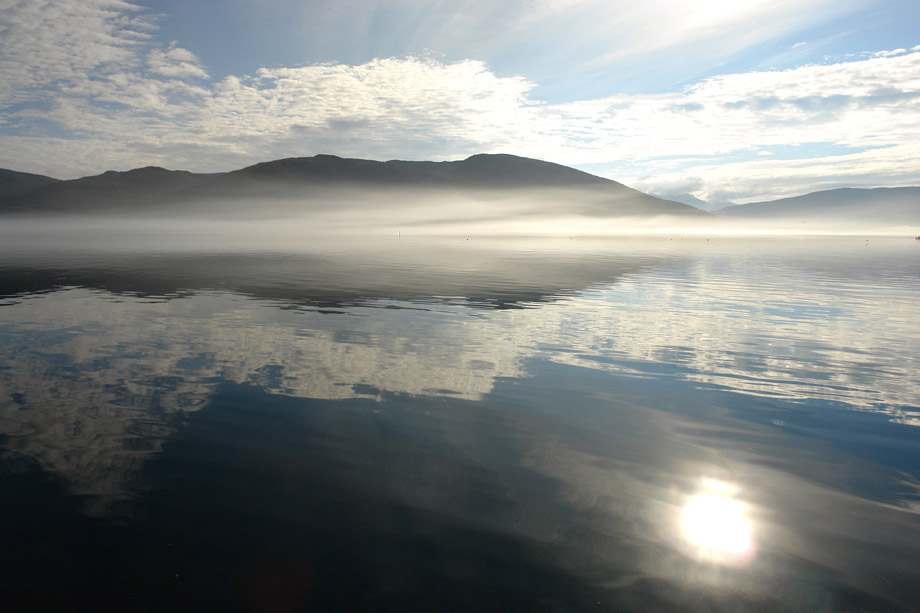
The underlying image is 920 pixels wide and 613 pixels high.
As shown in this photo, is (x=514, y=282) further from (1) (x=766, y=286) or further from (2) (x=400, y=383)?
(2) (x=400, y=383)

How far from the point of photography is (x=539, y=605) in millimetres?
5488

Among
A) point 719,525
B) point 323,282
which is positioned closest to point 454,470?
point 719,525

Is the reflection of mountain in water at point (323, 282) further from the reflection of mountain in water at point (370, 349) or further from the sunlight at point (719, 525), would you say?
the sunlight at point (719, 525)

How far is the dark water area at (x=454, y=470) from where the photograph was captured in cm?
580

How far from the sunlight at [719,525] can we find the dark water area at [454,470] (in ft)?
0.12

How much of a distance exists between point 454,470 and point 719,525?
13.0 ft

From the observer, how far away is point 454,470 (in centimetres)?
845

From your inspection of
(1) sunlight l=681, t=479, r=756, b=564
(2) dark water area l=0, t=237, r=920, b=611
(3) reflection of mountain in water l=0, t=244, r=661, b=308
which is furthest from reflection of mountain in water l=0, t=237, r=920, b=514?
(1) sunlight l=681, t=479, r=756, b=564

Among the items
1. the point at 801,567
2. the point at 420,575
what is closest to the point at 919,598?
the point at 801,567

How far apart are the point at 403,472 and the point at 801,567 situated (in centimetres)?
553

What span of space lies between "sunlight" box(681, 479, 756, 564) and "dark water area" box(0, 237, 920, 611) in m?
0.04

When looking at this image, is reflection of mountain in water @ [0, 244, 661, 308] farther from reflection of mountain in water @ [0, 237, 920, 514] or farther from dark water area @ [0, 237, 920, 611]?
dark water area @ [0, 237, 920, 611]

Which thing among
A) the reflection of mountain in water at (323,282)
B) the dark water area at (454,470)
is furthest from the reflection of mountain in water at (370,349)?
the reflection of mountain in water at (323,282)

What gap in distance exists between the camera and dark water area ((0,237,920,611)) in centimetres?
580
